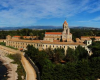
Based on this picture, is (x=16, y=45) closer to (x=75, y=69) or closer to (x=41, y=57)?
(x=41, y=57)

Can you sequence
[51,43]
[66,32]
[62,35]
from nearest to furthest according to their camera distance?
[51,43] → [66,32] → [62,35]

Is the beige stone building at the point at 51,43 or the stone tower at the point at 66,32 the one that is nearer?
the beige stone building at the point at 51,43

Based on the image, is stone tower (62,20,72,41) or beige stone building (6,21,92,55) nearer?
beige stone building (6,21,92,55)

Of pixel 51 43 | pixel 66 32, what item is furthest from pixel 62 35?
pixel 51 43

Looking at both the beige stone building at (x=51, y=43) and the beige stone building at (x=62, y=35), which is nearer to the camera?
the beige stone building at (x=51, y=43)

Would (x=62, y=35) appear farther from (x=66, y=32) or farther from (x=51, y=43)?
(x=51, y=43)

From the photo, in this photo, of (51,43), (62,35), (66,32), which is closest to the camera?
(51,43)

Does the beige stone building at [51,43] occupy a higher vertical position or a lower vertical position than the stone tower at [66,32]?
lower

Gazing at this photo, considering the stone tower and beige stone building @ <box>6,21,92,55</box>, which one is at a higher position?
the stone tower

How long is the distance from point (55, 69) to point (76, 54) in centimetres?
1558

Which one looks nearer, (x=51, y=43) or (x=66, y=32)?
(x=51, y=43)

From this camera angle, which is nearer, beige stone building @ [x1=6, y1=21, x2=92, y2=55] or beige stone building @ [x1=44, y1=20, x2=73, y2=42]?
beige stone building @ [x1=6, y1=21, x2=92, y2=55]

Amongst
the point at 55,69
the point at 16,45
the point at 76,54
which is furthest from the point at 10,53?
the point at 55,69

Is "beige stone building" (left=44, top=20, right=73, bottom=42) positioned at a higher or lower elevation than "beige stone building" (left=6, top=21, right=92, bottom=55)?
higher
